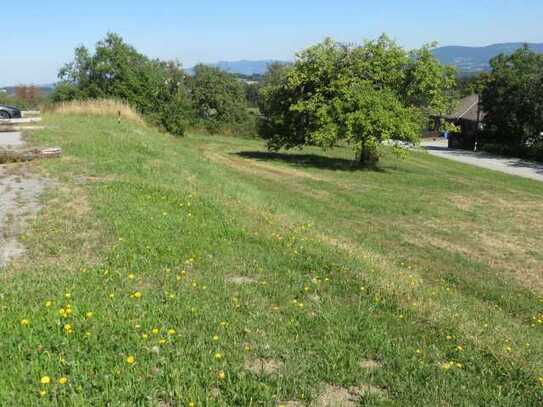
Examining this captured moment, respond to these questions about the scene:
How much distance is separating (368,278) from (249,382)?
3174 mm

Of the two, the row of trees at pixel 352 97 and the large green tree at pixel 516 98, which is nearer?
the row of trees at pixel 352 97

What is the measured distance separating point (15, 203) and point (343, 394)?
7055 mm

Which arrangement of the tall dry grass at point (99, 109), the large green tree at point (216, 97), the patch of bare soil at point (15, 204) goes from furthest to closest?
the large green tree at point (216, 97), the tall dry grass at point (99, 109), the patch of bare soil at point (15, 204)

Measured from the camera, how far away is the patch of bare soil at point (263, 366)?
4.43 meters

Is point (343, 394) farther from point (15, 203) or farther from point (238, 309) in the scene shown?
point (15, 203)

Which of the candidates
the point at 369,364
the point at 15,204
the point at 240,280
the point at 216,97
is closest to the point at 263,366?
the point at 369,364

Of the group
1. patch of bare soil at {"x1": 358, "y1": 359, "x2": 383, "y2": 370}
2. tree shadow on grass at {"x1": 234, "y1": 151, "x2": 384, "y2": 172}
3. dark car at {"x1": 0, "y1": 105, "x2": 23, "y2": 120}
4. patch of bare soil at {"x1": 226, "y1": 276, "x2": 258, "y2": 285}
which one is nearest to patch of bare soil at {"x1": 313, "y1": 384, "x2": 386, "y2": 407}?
patch of bare soil at {"x1": 358, "y1": 359, "x2": 383, "y2": 370}

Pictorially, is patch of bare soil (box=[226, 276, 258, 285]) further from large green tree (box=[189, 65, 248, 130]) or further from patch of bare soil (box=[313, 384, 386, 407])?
large green tree (box=[189, 65, 248, 130])

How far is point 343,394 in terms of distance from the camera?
4.27 metres

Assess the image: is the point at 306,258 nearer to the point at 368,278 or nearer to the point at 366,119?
the point at 368,278

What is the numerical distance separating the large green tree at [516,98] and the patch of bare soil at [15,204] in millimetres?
44857

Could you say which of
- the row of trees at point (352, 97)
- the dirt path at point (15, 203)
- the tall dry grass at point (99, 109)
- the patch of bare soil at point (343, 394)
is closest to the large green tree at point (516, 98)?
the row of trees at point (352, 97)

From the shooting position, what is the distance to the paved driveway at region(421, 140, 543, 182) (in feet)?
131

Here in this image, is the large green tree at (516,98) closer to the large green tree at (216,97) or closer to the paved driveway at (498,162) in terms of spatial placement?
the paved driveway at (498,162)
